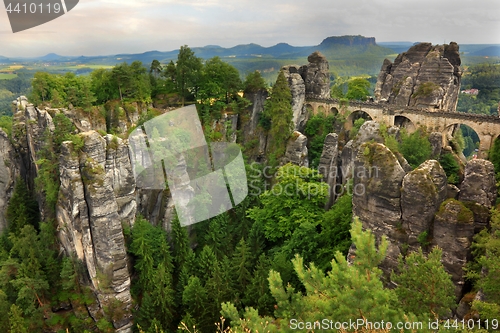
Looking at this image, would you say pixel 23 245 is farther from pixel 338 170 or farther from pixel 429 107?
pixel 429 107

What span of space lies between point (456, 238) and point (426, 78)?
30.4 m

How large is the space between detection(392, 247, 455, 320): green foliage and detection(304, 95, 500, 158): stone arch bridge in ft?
91.0

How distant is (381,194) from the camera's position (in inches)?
795

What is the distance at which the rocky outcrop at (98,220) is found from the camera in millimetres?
26297

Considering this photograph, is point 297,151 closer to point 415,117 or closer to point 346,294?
point 415,117

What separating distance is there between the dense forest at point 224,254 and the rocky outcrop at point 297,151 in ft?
7.81

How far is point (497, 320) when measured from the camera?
12.4 metres

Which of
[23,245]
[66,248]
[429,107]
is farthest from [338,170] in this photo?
[23,245]

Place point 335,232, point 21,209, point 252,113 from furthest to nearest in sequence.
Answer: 1. point 252,113
2. point 21,209
3. point 335,232

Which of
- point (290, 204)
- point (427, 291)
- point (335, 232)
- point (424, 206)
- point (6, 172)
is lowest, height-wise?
point (335, 232)

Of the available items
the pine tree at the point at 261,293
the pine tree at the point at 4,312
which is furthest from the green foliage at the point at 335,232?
the pine tree at the point at 4,312

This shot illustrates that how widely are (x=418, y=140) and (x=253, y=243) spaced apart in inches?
677

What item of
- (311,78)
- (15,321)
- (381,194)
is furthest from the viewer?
(311,78)

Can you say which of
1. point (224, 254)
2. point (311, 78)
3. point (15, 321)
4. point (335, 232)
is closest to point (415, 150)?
point (335, 232)
